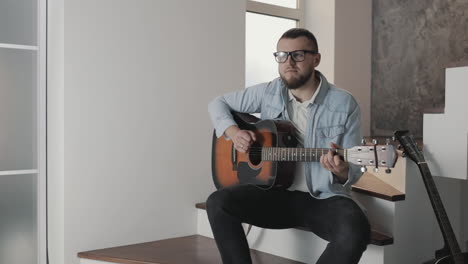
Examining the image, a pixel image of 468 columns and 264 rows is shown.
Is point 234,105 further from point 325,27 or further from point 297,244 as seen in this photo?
point 325,27

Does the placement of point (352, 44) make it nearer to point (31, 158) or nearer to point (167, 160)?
point (167, 160)

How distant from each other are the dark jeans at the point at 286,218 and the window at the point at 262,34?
190 centimetres

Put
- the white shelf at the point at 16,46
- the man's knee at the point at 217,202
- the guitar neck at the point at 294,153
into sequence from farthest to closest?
the white shelf at the point at 16,46 < the man's knee at the point at 217,202 < the guitar neck at the point at 294,153

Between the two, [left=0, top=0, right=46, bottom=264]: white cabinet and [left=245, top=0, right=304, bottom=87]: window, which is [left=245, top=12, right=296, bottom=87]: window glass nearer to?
[left=245, top=0, right=304, bottom=87]: window

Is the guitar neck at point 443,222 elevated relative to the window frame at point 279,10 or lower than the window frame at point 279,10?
lower

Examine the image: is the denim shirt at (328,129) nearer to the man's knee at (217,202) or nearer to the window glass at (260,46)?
the man's knee at (217,202)

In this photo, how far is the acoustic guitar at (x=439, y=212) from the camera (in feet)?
6.46

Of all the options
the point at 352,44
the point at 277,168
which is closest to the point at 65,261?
the point at 277,168

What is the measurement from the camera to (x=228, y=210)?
2094 millimetres

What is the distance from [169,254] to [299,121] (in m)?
0.97

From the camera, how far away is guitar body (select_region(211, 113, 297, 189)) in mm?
2135

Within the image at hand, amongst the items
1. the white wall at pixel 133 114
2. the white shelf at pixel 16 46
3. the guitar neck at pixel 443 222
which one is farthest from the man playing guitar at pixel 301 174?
the white shelf at pixel 16 46

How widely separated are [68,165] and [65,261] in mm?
492

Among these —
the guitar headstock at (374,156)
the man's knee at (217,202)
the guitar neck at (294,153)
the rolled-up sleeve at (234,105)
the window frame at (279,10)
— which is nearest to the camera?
the guitar headstock at (374,156)
